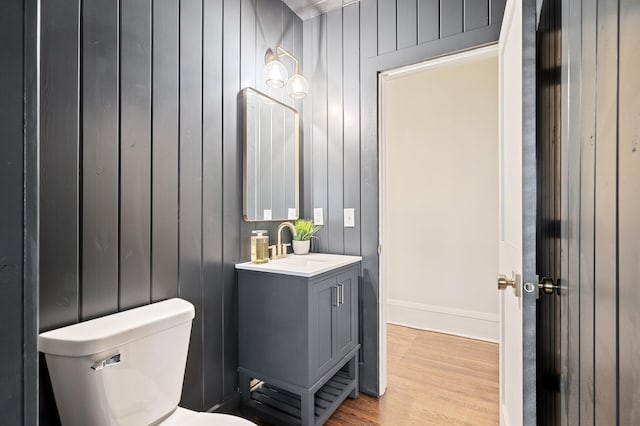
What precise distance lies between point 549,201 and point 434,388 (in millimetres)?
1518

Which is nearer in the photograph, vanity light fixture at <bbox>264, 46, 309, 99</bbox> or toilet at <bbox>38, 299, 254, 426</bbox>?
toilet at <bbox>38, 299, 254, 426</bbox>

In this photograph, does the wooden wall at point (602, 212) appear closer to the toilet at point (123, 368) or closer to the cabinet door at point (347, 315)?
the toilet at point (123, 368)

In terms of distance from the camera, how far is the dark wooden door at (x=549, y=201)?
1.02m

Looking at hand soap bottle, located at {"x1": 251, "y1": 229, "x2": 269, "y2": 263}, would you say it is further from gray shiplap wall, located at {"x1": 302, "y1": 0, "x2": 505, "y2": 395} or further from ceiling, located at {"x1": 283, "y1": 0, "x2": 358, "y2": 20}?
ceiling, located at {"x1": 283, "y1": 0, "x2": 358, "y2": 20}

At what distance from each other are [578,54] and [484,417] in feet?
6.36

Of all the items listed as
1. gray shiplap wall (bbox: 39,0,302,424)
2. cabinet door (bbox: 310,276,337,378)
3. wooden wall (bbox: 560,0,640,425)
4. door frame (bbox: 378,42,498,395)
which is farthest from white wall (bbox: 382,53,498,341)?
wooden wall (bbox: 560,0,640,425)

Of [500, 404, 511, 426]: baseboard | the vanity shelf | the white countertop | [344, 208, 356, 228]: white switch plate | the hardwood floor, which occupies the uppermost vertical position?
[344, 208, 356, 228]: white switch plate

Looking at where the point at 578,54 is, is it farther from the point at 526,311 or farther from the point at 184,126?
the point at 184,126

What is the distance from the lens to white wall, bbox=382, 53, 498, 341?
285 centimetres

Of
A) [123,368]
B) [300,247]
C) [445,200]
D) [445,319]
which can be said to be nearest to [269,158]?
[300,247]

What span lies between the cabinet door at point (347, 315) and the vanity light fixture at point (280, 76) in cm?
120

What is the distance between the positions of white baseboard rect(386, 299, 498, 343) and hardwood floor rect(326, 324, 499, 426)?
9 cm

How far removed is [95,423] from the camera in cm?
99

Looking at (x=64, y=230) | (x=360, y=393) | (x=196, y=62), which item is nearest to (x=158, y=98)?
(x=196, y=62)
